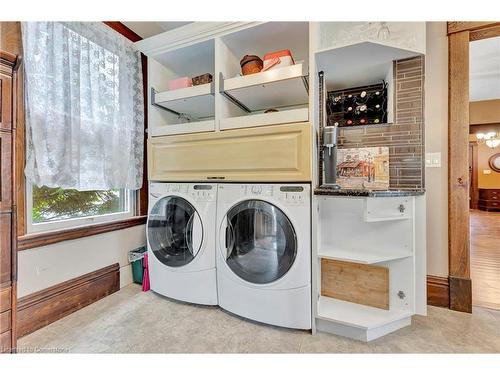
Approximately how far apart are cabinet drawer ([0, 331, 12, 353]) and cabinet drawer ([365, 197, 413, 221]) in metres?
1.96

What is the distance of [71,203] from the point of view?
1858 mm

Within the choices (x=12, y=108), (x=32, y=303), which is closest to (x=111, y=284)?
(x=32, y=303)

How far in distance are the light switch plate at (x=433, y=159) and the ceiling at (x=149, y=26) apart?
8.12 feet

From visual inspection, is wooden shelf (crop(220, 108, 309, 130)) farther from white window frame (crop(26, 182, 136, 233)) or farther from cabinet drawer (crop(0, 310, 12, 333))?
cabinet drawer (crop(0, 310, 12, 333))

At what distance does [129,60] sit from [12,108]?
128cm

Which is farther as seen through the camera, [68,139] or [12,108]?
[68,139]

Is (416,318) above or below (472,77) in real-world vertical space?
below

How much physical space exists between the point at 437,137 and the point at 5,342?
9.76 ft

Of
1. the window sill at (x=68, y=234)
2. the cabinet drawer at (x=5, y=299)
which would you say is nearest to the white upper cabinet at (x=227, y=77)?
the window sill at (x=68, y=234)

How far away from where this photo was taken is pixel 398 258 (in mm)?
1578

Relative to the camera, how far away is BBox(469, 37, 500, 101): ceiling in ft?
8.53

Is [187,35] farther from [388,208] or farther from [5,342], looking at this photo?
[5,342]

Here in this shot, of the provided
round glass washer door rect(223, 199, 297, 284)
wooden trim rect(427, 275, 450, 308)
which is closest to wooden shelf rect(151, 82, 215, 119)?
round glass washer door rect(223, 199, 297, 284)

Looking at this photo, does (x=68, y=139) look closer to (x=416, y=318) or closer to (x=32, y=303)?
(x=32, y=303)
